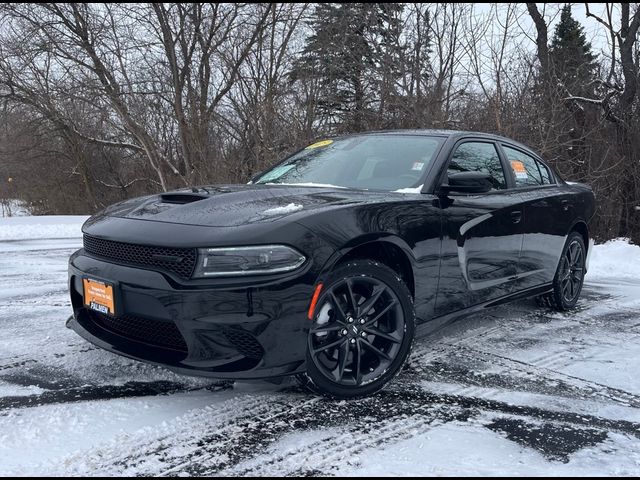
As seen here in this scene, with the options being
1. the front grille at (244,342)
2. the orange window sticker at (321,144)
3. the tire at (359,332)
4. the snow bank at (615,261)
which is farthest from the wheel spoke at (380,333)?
the snow bank at (615,261)

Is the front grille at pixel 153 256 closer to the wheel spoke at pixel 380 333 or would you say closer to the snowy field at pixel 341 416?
the snowy field at pixel 341 416

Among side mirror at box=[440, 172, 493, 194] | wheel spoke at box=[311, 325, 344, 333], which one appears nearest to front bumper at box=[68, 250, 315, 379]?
wheel spoke at box=[311, 325, 344, 333]

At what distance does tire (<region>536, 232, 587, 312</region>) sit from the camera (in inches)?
184

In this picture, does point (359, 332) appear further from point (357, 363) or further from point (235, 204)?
point (235, 204)

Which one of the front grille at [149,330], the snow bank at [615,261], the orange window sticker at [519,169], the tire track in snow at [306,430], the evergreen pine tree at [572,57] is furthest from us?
the evergreen pine tree at [572,57]

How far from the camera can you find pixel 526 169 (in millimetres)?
4441

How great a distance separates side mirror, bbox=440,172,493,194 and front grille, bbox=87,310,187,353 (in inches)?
70.5

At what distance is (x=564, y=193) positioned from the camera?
4707 mm

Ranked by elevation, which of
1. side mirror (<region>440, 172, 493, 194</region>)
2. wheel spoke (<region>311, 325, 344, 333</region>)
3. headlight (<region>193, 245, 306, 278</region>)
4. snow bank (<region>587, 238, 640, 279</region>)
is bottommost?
snow bank (<region>587, 238, 640, 279</region>)

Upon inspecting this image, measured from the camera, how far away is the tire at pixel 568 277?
15.4ft

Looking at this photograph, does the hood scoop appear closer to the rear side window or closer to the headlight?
the headlight

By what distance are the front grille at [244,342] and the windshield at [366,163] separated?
1407 millimetres

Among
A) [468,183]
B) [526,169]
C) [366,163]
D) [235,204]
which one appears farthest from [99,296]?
[526,169]

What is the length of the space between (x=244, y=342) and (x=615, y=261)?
698 centimetres
